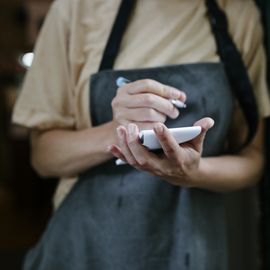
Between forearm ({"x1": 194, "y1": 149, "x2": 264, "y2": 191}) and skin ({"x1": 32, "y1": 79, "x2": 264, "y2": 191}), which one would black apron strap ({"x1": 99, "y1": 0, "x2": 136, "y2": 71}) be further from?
forearm ({"x1": 194, "y1": 149, "x2": 264, "y2": 191})

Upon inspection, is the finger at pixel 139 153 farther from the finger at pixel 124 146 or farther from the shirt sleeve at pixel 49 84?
the shirt sleeve at pixel 49 84

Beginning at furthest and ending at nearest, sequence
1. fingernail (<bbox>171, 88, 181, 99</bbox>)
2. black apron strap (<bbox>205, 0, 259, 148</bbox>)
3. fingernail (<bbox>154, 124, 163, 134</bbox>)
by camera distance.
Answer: black apron strap (<bbox>205, 0, 259, 148</bbox>), fingernail (<bbox>171, 88, 181, 99</bbox>), fingernail (<bbox>154, 124, 163, 134</bbox>)

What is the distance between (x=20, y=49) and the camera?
2311 mm

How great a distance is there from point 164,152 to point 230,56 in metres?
0.24

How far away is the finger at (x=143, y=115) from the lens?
1.88 ft

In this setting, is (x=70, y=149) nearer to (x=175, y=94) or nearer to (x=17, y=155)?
(x=175, y=94)

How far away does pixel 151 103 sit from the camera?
1.87 feet

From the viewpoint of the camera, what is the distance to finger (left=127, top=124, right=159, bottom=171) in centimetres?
52

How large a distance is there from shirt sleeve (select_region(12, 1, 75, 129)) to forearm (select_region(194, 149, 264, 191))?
0.21 m

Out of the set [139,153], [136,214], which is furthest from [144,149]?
[136,214]

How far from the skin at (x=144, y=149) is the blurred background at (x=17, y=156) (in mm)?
883

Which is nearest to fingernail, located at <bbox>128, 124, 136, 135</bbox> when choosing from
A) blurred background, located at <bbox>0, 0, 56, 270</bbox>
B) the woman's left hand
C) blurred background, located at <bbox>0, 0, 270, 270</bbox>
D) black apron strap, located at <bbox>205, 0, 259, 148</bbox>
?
the woman's left hand

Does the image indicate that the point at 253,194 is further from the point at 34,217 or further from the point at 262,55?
the point at 34,217

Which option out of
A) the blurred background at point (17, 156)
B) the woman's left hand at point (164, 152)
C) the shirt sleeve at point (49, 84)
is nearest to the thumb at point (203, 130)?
the woman's left hand at point (164, 152)
